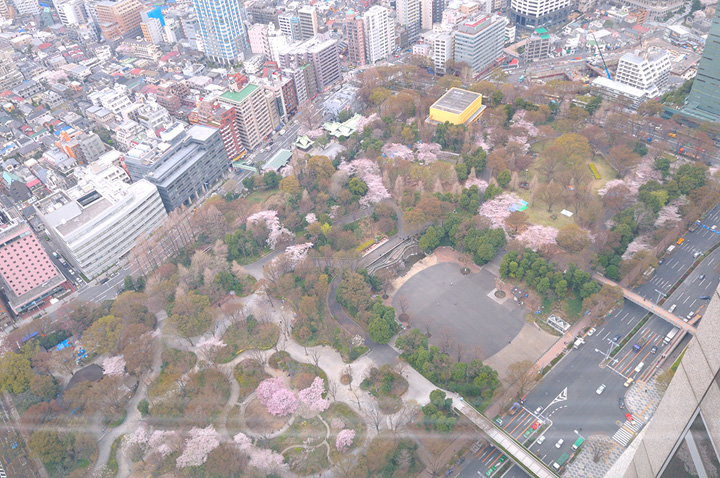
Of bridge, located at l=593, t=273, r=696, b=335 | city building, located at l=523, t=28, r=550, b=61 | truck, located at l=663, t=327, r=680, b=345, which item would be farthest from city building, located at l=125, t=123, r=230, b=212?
truck, located at l=663, t=327, r=680, b=345

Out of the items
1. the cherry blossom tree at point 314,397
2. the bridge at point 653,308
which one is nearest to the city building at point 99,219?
the cherry blossom tree at point 314,397

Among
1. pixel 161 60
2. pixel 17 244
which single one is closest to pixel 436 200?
pixel 17 244

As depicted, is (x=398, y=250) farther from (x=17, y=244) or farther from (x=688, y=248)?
(x=17, y=244)

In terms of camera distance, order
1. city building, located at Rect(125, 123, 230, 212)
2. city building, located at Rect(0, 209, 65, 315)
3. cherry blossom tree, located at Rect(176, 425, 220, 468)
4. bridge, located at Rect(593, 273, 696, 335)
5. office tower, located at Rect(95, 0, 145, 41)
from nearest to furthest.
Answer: cherry blossom tree, located at Rect(176, 425, 220, 468) → bridge, located at Rect(593, 273, 696, 335) → city building, located at Rect(0, 209, 65, 315) → city building, located at Rect(125, 123, 230, 212) → office tower, located at Rect(95, 0, 145, 41)

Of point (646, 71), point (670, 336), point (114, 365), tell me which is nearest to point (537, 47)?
point (646, 71)

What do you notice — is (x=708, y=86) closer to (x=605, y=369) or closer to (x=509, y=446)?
(x=605, y=369)

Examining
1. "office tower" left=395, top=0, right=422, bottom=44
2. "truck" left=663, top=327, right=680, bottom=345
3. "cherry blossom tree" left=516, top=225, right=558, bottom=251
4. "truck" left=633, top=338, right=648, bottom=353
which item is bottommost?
"truck" left=633, top=338, right=648, bottom=353

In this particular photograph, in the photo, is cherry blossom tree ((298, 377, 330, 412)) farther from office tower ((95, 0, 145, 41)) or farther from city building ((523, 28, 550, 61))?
office tower ((95, 0, 145, 41))
